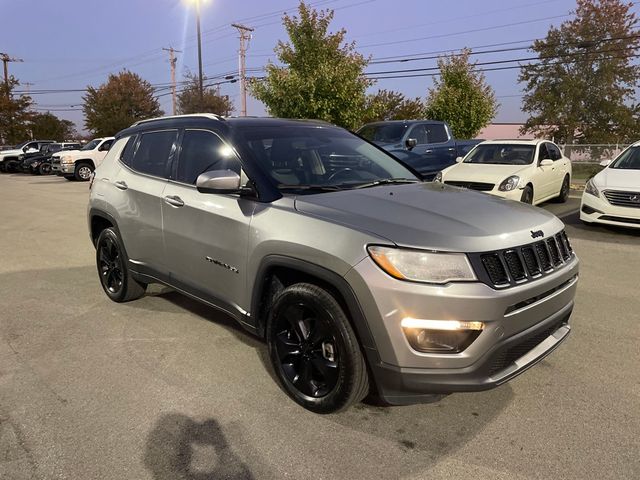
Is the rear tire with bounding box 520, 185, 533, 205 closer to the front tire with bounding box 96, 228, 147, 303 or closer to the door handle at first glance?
the front tire with bounding box 96, 228, 147, 303

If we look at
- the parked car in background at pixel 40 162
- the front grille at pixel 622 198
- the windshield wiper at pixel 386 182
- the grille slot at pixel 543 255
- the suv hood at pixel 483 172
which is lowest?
the parked car in background at pixel 40 162

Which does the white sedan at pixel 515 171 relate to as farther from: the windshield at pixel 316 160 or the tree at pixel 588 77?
the tree at pixel 588 77

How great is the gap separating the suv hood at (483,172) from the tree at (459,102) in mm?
11166

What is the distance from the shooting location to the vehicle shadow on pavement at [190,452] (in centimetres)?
248

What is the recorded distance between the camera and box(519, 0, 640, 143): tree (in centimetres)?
3619

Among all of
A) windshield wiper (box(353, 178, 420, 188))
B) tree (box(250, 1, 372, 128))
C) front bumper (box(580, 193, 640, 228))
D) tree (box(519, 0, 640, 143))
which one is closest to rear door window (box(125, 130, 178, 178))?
windshield wiper (box(353, 178, 420, 188))

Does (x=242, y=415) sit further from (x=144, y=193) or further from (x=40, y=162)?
(x=40, y=162)

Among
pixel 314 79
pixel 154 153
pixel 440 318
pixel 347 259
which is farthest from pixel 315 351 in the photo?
pixel 314 79

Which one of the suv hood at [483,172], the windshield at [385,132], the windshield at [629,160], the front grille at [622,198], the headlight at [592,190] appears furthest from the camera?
the windshield at [385,132]

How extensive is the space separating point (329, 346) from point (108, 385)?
1563 millimetres

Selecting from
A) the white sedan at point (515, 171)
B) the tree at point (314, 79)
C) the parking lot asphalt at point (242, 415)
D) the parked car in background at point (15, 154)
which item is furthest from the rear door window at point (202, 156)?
the parked car in background at point (15, 154)

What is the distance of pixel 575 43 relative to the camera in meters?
36.6

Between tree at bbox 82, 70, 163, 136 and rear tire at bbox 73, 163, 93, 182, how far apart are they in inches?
1055

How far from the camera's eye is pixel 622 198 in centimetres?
810
